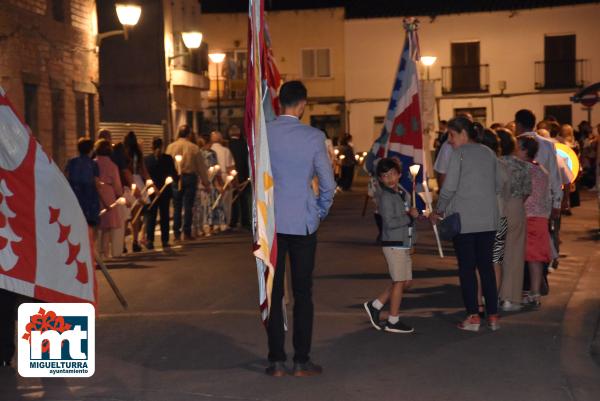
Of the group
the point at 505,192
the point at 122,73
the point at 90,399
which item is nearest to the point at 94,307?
the point at 90,399

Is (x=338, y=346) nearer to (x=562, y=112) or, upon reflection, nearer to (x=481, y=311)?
(x=481, y=311)

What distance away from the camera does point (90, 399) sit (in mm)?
7820

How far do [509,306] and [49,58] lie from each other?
15134 mm

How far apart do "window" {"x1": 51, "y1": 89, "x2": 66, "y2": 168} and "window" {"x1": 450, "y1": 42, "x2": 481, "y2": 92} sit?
110ft

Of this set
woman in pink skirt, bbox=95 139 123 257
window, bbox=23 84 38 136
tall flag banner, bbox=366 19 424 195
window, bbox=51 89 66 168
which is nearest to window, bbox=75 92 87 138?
window, bbox=51 89 66 168

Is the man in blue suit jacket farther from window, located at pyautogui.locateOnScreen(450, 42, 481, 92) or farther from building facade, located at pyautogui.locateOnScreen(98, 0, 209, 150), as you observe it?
window, located at pyautogui.locateOnScreen(450, 42, 481, 92)

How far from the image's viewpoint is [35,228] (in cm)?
824

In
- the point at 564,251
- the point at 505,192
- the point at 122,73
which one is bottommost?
the point at 564,251

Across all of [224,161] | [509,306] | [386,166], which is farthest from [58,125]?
[386,166]

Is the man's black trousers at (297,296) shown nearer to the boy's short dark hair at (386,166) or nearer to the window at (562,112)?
the boy's short dark hair at (386,166)

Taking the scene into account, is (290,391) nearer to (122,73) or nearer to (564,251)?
(564,251)

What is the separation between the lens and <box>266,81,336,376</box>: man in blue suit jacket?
8.46 metres

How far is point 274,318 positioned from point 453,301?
4258 mm

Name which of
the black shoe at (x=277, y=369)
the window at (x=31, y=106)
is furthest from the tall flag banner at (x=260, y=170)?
the window at (x=31, y=106)
